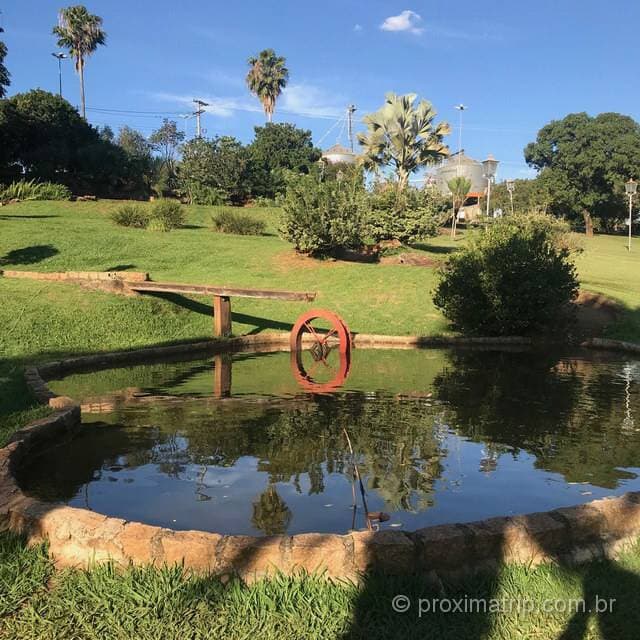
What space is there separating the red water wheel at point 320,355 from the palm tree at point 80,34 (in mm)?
60501

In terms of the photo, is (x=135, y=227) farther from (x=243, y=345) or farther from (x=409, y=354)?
(x=409, y=354)

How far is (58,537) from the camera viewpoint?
401 centimetres

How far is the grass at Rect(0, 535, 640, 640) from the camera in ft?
10.6

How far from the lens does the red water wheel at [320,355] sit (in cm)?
1124

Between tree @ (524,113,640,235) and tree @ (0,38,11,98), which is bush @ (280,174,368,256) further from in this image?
tree @ (524,113,640,235)

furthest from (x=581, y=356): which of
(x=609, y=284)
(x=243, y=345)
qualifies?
(x=609, y=284)

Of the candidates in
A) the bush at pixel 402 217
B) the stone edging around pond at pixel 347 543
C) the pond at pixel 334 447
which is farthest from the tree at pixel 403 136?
the stone edging around pond at pixel 347 543

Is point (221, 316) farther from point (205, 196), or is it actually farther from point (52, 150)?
point (52, 150)

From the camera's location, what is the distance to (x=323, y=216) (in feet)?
78.6

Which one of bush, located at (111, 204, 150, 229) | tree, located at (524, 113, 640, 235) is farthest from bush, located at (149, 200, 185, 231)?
tree, located at (524, 113, 640, 235)

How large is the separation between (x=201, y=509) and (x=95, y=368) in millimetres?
7915

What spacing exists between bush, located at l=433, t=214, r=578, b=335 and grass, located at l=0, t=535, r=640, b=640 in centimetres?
1292

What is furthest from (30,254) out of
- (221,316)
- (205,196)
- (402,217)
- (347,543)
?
(205,196)

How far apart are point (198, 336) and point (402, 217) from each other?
16.3 m
